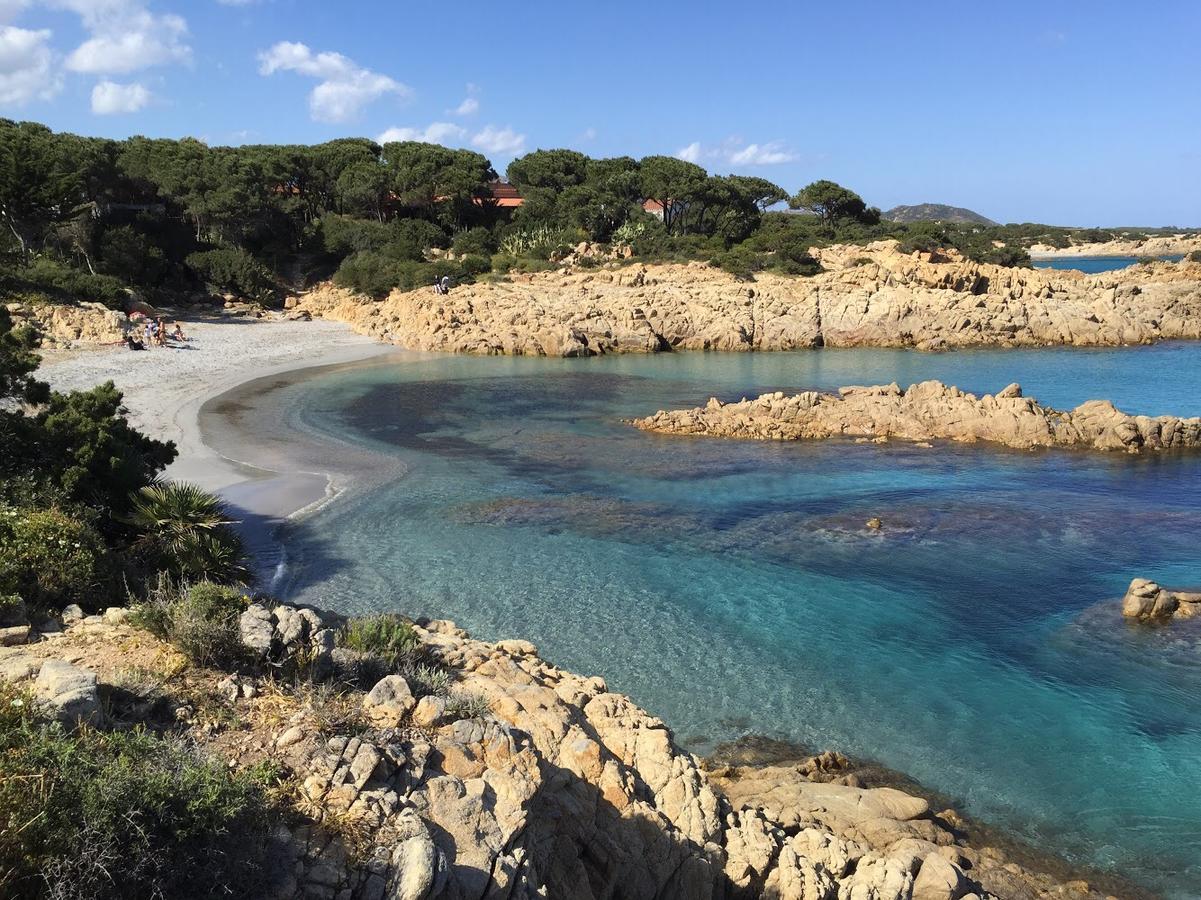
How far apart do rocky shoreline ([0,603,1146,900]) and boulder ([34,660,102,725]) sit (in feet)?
0.05

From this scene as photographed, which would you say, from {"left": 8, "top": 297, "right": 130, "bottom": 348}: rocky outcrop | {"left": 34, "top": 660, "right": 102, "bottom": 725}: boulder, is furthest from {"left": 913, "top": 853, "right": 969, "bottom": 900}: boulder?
{"left": 8, "top": 297, "right": 130, "bottom": 348}: rocky outcrop

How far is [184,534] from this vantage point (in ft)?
42.9

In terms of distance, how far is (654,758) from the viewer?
785 centimetres

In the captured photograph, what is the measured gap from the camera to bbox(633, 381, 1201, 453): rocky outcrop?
2653 centimetres

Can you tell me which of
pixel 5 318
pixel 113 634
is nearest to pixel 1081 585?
pixel 113 634

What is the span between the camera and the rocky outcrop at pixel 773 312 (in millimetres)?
47406

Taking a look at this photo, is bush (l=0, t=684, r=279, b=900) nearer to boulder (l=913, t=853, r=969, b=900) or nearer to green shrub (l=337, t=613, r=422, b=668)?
A: green shrub (l=337, t=613, r=422, b=668)

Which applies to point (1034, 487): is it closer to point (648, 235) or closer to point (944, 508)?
point (944, 508)

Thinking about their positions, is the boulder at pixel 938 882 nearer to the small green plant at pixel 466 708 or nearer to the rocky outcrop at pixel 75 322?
the small green plant at pixel 466 708

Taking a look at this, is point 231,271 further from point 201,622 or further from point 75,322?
point 201,622

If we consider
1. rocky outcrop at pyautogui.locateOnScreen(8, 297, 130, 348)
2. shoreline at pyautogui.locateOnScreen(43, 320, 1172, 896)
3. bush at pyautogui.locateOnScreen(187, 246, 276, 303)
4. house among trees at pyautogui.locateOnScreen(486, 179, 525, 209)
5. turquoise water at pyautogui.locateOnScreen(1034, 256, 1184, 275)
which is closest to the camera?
shoreline at pyautogui.locateOnScreen(43, 320, 1172, 896)

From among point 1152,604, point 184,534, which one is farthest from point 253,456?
point 1152,604

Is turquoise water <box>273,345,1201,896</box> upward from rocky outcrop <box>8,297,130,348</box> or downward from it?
downward

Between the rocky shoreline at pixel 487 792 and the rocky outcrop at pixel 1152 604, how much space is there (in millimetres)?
7224
